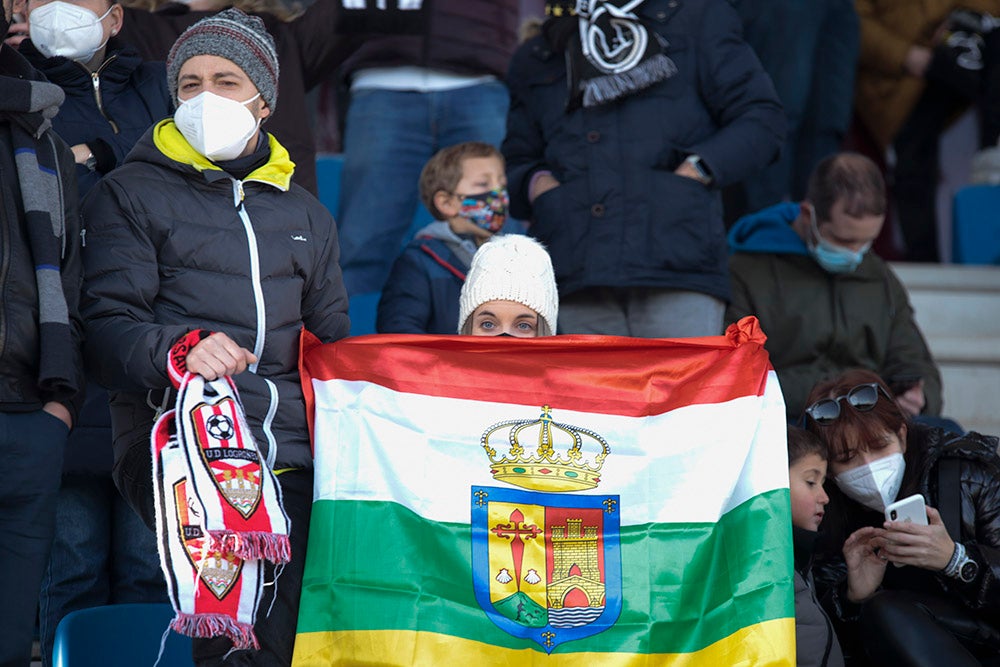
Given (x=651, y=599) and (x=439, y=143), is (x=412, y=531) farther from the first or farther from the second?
(x=439, y=143)

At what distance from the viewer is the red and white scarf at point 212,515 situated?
292cm

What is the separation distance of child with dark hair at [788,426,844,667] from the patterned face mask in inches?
58.4

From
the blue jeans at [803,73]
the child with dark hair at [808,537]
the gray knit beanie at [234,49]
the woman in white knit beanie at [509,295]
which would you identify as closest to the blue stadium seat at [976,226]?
the blue jeans at [803,73]

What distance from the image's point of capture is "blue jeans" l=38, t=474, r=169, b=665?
3896mm

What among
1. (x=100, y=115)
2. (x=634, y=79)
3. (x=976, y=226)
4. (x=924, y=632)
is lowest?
(x=924, y=632)

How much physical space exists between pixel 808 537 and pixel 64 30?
249cm

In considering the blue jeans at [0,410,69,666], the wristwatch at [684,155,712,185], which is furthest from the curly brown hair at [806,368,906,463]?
the blue jeans at [0,410,69,666]

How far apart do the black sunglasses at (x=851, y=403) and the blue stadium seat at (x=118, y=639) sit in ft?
6.14

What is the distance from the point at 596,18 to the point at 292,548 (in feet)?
8.19

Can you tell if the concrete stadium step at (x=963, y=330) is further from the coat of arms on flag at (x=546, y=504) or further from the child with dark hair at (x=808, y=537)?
the coat of arms on flag at (x=546, y=504)

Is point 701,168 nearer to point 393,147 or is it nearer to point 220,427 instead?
point 393,147

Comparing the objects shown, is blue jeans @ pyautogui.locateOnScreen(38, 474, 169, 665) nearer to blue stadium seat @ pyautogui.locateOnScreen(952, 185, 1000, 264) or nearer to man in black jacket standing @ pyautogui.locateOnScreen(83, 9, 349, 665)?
man in black jacket standing @ pyautogui.locateOnScreen(83, 9, 349, 665)

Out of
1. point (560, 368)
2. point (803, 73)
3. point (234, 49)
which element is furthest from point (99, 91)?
point (803, 73)

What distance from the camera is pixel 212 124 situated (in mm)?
3479
